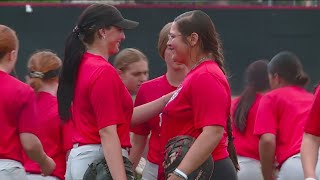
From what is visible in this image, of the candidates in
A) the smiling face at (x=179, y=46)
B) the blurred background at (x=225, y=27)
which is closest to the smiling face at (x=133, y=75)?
the smiling face at (x=179, y=46)

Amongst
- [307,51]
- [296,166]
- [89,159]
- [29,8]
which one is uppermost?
[89,159]

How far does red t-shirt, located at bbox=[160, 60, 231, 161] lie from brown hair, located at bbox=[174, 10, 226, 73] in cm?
9

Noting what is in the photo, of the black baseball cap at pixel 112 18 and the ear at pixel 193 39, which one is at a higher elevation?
the black baseball cap at pixel 112 18

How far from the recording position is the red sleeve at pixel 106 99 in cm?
466

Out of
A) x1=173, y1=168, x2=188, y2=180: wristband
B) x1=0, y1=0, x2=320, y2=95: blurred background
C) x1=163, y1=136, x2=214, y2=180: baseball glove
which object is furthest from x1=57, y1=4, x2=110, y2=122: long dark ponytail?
x1=0, y1=0, x2=320, y2=95: blurred background

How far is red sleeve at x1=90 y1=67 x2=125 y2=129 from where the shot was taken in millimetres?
4660

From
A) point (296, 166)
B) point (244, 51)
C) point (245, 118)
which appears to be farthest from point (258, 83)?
point (244, 51)

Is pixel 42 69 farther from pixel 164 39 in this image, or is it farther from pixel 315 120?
pixel 315 120

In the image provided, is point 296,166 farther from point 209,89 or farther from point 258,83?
point 209,89

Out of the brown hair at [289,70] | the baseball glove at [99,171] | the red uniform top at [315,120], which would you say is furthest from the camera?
the brown hair at [289,70]

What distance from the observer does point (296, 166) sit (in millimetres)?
6480

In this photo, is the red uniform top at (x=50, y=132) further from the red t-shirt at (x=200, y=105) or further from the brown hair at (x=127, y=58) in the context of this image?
the red t-shirt at (x=200, y=105)

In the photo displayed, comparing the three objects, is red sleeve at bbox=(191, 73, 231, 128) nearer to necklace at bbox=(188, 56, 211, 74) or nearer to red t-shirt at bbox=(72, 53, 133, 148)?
necklace at bbox=(188, 56, 211, 74)

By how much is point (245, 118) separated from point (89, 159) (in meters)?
2.84
